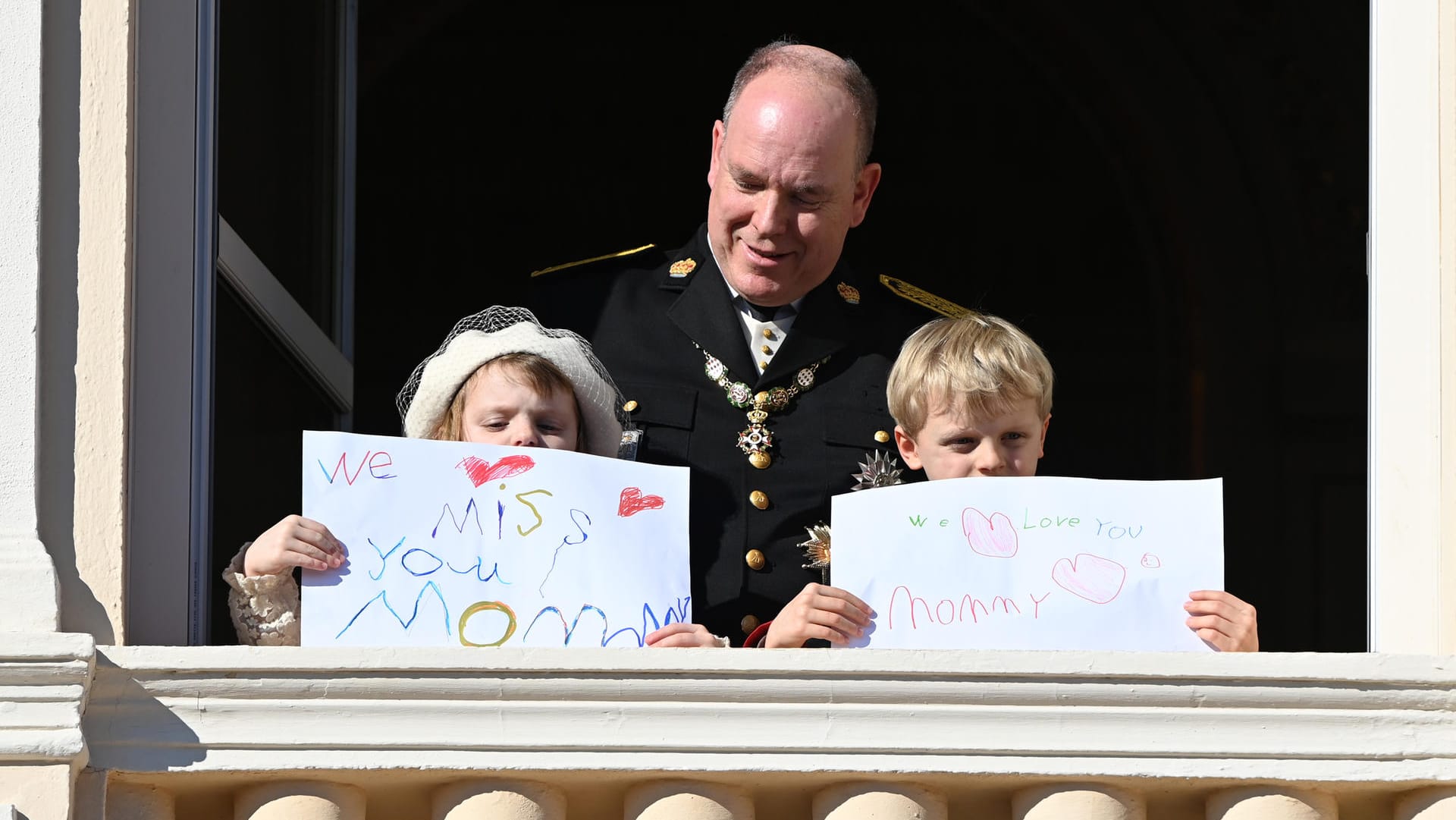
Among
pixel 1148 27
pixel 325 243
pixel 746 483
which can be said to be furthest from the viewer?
pixel 1148 27

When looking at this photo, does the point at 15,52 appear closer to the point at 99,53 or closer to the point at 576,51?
the point at 99,53

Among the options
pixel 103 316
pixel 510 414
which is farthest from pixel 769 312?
pixel 103 316

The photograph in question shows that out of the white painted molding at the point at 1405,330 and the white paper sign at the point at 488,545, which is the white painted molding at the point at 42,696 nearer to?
the white paper sign at the point at 488,545

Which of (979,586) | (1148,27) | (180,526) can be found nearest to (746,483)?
(979,586)

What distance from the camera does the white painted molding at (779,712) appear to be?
10.4ft

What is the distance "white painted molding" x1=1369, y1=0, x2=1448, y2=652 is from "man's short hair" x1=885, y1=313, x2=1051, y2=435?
0.50m

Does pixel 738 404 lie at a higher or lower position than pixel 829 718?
higher

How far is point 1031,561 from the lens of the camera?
3.35 meters

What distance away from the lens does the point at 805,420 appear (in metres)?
4.07

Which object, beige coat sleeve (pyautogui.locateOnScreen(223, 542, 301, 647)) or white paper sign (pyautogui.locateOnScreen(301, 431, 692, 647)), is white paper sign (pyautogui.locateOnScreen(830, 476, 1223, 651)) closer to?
white paper sign (pyautogui.locateOnScreen(301, 431, 692, 647))

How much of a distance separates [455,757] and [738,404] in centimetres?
107

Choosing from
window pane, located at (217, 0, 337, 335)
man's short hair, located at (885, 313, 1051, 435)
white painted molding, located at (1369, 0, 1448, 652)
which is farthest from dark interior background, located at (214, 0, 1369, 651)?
white painted molding, located at (1369, 0, 1448, 652)

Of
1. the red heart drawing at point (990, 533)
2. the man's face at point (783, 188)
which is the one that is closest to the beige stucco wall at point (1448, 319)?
the red heart drawing at point (990, 533)

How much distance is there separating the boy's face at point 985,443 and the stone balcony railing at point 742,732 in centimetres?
48
